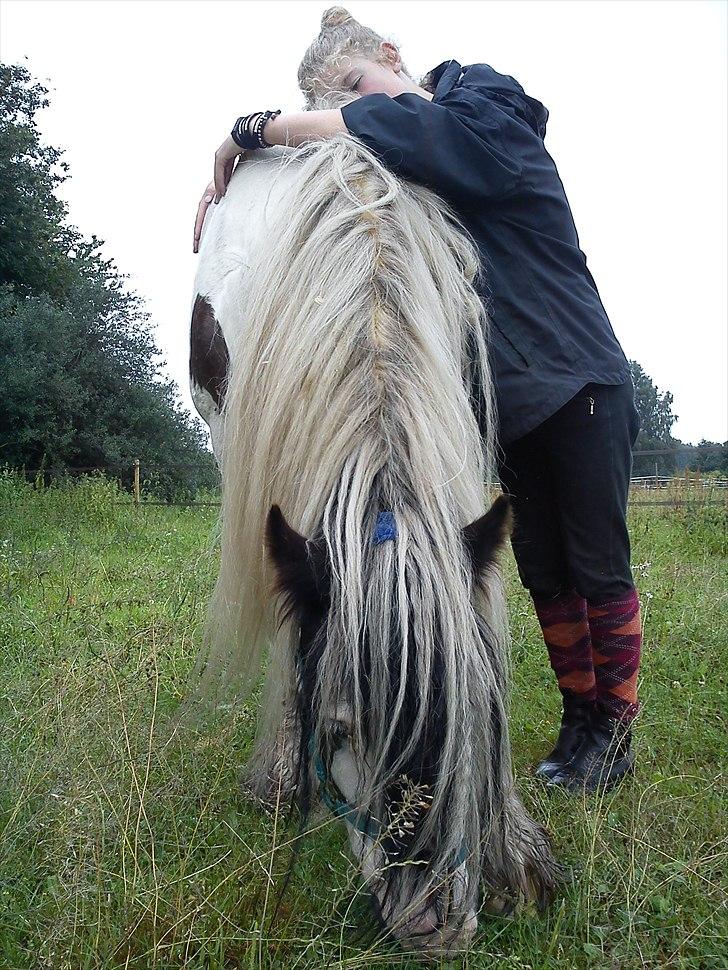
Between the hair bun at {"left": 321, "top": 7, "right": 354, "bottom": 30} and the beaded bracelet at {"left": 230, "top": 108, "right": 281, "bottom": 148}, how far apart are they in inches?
14.0

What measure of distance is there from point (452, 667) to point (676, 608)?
402cm

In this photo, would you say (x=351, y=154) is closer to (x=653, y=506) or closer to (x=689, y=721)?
(x=689, y=721)

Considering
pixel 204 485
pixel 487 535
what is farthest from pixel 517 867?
pixel 204 485

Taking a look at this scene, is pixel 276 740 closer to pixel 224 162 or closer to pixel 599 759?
Result: pixel 599 759

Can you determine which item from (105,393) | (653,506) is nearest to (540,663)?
(653,506)

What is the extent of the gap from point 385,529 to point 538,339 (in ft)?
3.45

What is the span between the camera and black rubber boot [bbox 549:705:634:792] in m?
2.73

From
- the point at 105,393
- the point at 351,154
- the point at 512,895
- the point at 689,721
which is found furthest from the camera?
the point at 105,393

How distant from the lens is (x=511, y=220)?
2.59 meters

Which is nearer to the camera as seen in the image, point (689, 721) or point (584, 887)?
point (584, 887)

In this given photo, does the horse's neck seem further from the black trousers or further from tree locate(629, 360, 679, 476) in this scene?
tree locate(629, 360, 679, 476)

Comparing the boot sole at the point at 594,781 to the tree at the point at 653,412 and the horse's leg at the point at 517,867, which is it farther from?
the tree at the point at 653,412

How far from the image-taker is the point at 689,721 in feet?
11.2

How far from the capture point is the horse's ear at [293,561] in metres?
1.72
